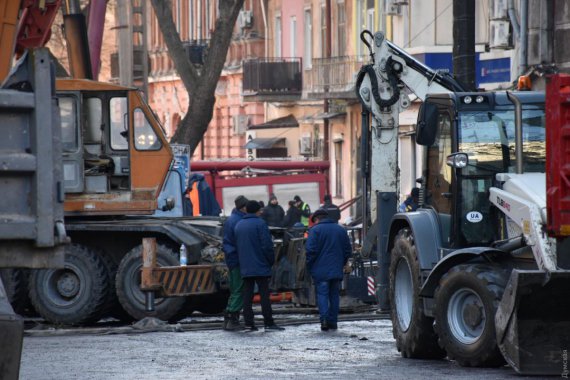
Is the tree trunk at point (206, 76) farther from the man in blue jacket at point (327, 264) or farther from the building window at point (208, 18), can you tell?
the building window at point (208, 18)

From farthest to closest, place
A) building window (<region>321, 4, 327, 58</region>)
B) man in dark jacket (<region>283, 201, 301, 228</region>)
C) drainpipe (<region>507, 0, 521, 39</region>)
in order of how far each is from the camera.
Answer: building window (<region>321, 4, 327, 58</region>) → man in dark jacket (<region>283, 201, 301, 228</region>) → drainpipe (<region>507, 0, 521, 39</region>)

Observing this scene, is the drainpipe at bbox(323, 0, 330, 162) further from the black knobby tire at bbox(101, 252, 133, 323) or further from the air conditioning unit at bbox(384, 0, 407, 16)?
the black knobby tire at bbox(101, 252, 133, 323)

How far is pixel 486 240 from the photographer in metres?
15.0

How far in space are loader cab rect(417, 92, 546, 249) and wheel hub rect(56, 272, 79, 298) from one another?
6.97 meters

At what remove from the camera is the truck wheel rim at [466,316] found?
14211 mm

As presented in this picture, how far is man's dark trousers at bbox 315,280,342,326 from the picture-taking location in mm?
19469

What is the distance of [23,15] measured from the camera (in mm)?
19969

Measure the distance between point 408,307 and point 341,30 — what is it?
33.3m

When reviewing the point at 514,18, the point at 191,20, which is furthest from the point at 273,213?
the point at 191,20

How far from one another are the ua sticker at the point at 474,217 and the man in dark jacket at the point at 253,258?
16.3ft

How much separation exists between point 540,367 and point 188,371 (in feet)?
10.6

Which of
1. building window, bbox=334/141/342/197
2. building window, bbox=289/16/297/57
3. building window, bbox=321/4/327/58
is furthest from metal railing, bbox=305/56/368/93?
building window, bbox=289/16/297/57

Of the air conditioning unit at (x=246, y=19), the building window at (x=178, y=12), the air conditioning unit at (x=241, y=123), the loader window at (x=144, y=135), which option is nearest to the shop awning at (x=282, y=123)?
the air conditioning unit at (x=241, y=123)

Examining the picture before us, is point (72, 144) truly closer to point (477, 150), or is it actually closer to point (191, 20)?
point (477, 150)
